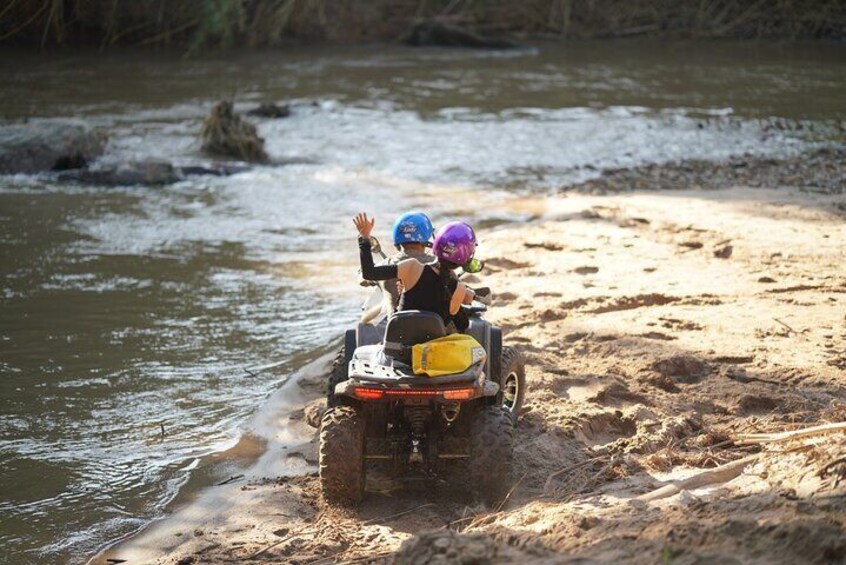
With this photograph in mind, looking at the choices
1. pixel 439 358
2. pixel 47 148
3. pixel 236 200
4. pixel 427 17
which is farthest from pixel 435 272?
pixel 427 17

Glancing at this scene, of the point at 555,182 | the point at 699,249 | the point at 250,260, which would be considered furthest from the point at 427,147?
the point at 699,249

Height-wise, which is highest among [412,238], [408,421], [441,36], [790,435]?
[441,36]

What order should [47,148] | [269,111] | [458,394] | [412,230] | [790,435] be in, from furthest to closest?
[269,111] < [47,148] < [412,230] < [458,394] < [790,435]

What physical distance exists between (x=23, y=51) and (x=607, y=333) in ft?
62.5

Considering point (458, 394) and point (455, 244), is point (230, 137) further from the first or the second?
point (458, 394)

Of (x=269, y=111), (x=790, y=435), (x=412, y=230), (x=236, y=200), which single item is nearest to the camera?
(x=790, y=435)

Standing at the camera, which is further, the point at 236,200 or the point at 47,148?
the point at 47,148

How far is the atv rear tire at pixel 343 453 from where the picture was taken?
521 centimetres

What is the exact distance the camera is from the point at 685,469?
523 cm

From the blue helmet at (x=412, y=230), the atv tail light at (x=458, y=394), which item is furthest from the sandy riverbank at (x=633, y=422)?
the blue helmet at (x=412, y=230)

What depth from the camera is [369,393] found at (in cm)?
515

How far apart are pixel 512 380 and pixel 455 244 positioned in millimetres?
1242

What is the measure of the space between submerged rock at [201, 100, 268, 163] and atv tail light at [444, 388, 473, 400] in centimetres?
1021

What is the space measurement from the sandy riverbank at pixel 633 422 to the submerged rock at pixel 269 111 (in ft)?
27.0
